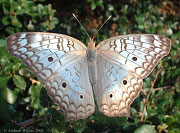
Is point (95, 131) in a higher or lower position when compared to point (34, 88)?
lower

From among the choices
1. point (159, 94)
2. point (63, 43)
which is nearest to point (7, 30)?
point (63, 43)

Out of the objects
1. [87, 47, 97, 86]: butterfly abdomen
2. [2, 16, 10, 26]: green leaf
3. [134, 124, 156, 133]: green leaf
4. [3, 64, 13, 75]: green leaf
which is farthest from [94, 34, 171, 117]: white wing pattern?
[2, 16, 10, 26]: green leaf

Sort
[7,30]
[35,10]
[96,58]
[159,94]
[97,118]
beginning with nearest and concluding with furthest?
[97,118], [96,58], [159,94], [7,30], [35,10]

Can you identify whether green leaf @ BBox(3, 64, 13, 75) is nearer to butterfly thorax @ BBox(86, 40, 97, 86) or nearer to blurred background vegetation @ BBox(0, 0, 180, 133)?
blurred background vegetation @ BBox(0, 0, 180, 133)

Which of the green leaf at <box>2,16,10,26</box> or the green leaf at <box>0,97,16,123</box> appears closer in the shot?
the green leaf at <box>0,97,16,123</box>

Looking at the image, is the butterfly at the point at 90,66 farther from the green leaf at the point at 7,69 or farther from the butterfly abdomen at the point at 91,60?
the green leaf at the point at 7,69

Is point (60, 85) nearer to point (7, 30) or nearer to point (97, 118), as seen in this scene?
point (97, 118)

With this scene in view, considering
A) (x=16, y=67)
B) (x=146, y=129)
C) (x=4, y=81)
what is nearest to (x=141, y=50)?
(x=146, y=129)

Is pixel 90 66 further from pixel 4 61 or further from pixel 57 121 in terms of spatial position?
pixel 4 61
